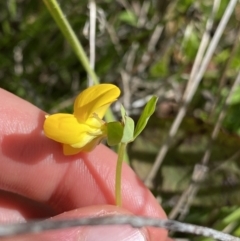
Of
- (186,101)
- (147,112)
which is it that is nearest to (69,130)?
(147,112)

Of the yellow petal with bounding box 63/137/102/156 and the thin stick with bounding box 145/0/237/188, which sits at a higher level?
the thin stick with bounding box 145/0/237/188

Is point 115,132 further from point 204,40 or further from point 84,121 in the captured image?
point 204,40

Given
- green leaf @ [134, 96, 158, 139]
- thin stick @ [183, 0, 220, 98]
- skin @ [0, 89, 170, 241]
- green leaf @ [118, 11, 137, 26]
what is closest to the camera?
green leaf @ [134, 96, 158, 139]

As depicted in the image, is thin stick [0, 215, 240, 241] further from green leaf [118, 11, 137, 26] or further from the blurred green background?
green leaf [118, 11, 137, 26]

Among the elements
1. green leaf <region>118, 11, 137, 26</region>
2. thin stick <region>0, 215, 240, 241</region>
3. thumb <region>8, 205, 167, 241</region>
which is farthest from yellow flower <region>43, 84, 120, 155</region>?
green leaf <region>118, 11, 137, 26</region>

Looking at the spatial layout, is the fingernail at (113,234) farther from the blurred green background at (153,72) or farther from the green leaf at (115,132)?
the blurred green background at (153,72)

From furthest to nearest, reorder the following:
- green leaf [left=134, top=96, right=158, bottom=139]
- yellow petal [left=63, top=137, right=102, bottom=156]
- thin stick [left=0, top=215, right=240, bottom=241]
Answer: yellow petal [left=63, top=137, right=102, bottom=156], green leaf [left=134, top=96, right=158, bottom=139], thin stick [left=0, top=215, right=240, bottom=241]

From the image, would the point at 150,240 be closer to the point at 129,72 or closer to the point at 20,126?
the point at 20,126
